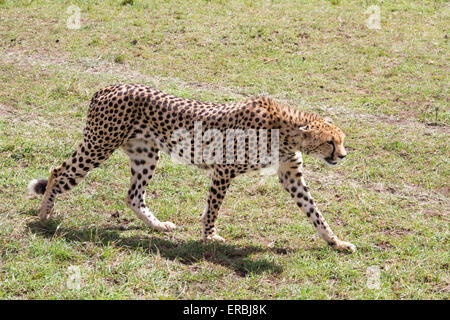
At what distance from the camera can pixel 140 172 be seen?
19.8 ft

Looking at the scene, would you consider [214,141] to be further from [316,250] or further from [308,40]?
[308,40]

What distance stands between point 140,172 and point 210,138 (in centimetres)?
82

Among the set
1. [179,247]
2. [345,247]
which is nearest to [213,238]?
[179,247]

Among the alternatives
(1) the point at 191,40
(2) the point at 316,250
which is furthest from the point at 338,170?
(1) the point at 191,40

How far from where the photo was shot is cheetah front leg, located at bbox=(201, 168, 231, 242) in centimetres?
559

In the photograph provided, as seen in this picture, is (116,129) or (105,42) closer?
(116,129)

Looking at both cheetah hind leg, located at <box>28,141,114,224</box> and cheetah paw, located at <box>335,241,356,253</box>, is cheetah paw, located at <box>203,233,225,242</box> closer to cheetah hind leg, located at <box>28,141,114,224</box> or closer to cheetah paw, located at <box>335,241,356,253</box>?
cheetah paw, located at <box>335,241,356,253</box>

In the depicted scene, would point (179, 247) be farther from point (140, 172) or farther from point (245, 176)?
point (245, 176)

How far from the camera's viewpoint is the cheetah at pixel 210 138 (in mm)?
5547

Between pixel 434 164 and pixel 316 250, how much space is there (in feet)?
8.59

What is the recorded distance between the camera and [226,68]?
1020 cm

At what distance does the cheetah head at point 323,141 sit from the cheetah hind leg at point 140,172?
1472mm
